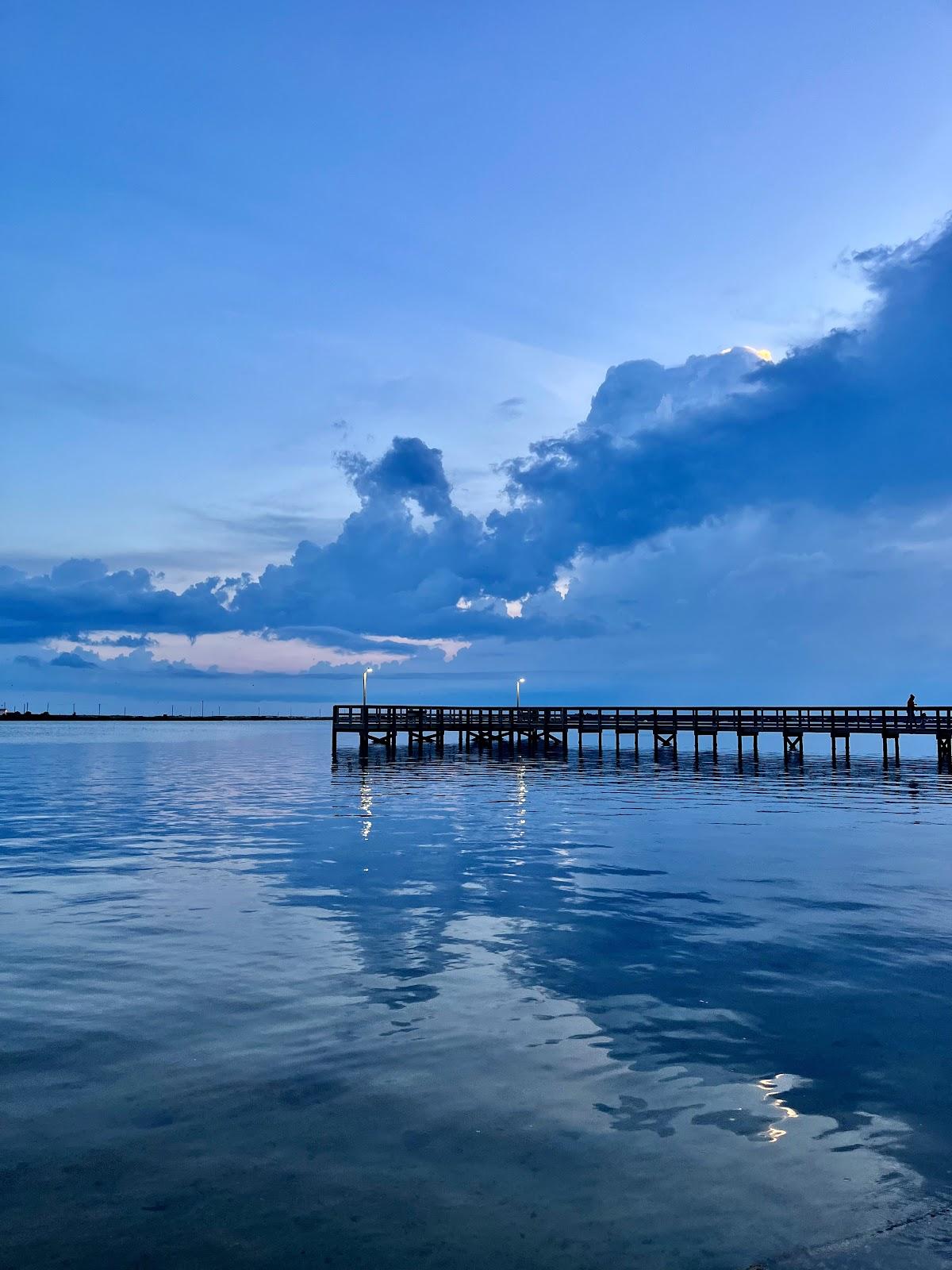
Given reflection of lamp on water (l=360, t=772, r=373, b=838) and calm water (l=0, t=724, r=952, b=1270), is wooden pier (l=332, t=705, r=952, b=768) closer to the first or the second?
reflection of lamp on water (l=360, t=772, r=373, b=838)

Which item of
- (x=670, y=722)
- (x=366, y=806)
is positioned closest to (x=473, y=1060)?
(x=366, y=806)

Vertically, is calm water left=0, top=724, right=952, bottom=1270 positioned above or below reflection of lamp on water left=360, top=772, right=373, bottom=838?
below

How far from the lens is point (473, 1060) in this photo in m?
9.53

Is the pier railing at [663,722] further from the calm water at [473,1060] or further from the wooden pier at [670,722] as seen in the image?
the calm water at [473,1060]

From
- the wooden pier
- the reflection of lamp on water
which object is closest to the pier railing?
the wooden pier

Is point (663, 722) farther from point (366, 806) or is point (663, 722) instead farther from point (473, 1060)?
point (473, 1060)

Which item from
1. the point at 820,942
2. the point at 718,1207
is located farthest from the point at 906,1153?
the point at 820,942

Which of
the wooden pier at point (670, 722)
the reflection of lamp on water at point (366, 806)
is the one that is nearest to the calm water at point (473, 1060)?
the reflection of lamp on water at point (366, 806)

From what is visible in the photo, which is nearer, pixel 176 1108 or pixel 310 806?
pixel 176 1108

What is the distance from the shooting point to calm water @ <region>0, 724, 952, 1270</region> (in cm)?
654

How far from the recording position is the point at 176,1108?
8.40 meters

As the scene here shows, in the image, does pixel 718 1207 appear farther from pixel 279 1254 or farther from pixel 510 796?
pixel 510 796

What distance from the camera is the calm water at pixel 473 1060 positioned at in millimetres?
6535

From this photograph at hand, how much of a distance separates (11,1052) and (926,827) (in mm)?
27968
